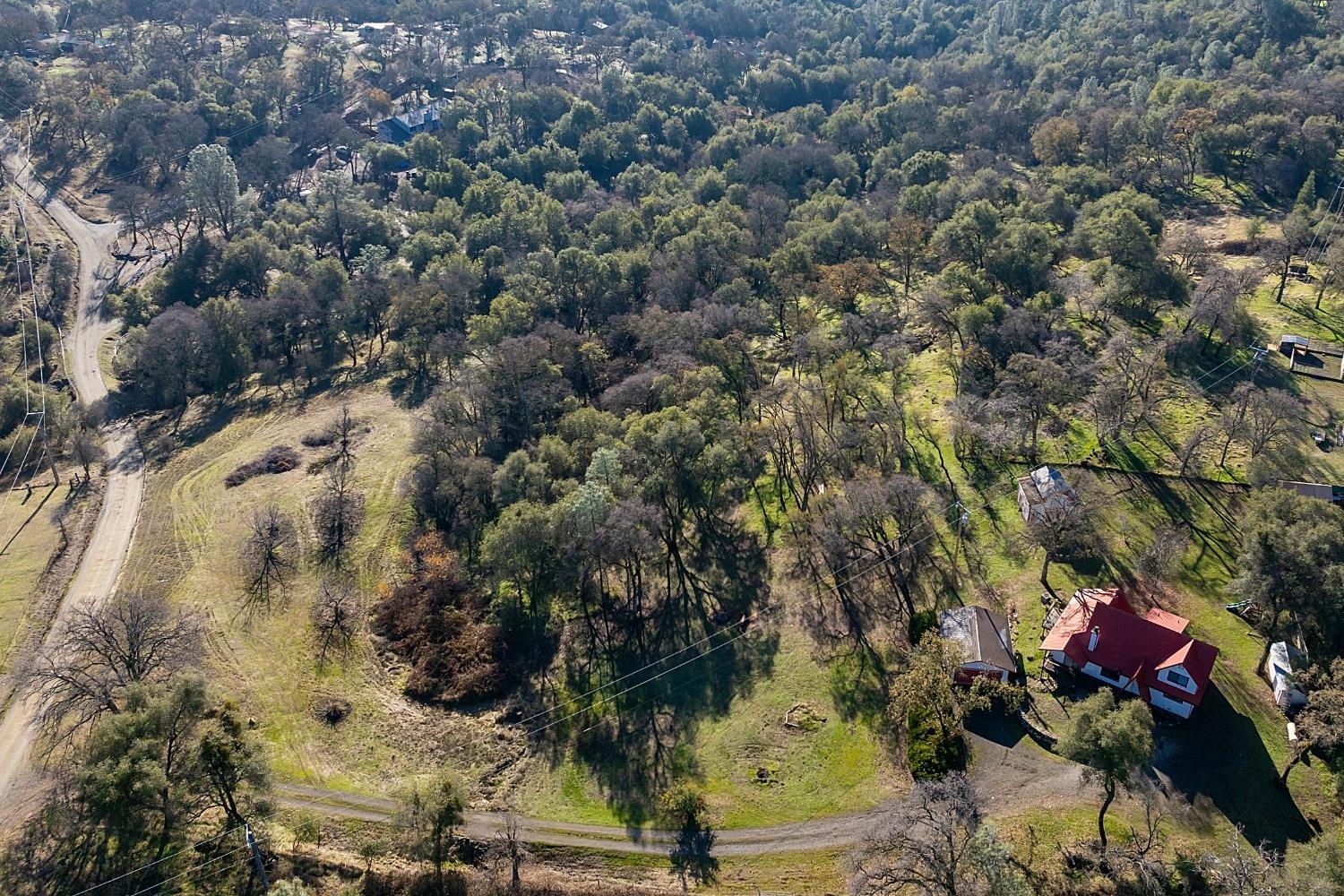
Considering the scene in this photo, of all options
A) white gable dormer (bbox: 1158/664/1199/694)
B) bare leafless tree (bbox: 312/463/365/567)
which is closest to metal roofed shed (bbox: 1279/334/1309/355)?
white gable dormer (bbox: 1158/664/1199/694)

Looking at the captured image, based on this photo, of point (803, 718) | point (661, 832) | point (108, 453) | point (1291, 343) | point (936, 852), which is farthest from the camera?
point (108, 453)

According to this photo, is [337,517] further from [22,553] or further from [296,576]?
[22,553]

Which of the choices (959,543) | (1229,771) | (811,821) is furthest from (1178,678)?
(811,821)

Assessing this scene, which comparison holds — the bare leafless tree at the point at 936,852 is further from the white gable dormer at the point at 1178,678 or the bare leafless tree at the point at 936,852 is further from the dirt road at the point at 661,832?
the white gable dormer at the point at 1178,678

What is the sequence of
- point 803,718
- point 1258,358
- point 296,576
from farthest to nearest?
point 1258,358
point 296,576
point 803,718

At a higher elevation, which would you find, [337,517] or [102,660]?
[102,660]

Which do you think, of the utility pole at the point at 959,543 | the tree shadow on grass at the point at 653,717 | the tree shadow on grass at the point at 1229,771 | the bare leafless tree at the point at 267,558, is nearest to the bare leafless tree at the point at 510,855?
the tree shadow on grass at the point at 653,717
